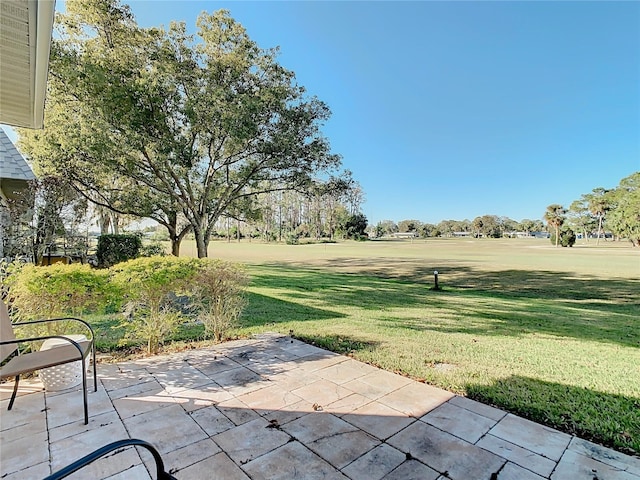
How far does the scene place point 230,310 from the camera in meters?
4.62

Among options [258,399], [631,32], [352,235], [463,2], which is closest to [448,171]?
[352,235]

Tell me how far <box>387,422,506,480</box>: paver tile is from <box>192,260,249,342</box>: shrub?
3039mm

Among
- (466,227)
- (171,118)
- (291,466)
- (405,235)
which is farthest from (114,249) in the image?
(466,227)

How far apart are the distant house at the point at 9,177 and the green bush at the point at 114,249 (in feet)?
9.25

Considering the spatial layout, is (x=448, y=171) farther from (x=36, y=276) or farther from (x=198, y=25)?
(x=36, y=276)

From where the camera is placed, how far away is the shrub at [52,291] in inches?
128

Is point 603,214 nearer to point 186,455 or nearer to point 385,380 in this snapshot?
point 385,380

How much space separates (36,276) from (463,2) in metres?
12.9

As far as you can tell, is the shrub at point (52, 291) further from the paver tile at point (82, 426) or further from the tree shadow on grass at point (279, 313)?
the tree shadow on grass at point (279, 313)

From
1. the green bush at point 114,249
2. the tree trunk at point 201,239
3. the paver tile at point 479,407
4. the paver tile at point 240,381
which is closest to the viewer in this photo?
the paver tile at point 479,407

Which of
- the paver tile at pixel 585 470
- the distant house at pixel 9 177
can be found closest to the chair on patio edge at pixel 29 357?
the paver tile at pixel 585 470

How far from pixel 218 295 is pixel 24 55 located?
3.16 m

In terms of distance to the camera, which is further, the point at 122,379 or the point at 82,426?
the point at 122,379

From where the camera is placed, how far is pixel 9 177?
8.02 metres
